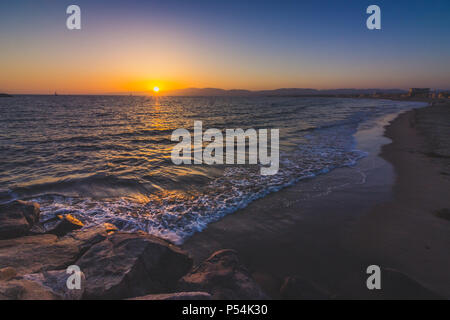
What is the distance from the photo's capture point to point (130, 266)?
11.6 ft

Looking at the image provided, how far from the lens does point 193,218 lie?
20.9ft

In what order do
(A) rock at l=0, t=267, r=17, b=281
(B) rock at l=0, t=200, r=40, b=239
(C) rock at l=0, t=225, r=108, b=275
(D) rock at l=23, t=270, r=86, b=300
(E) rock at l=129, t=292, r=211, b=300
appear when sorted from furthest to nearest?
(B) rock at l=0, t=200, r=40, b=239 → (C) rock at l=0, t=225, r=108, b=275 → (A) rock at l=0, t=267, r=17, b=281 → (D) rock at l=23, t=270, r=86, b=300 → (E) rock at l=129, t=292, r=211, b=300

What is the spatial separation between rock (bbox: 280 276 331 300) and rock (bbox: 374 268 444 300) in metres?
0.95

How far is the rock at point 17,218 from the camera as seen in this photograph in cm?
496

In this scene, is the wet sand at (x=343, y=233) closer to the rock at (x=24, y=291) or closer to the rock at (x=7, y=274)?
the rock at (x=24, y=291)

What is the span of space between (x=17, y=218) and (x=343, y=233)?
8136 mm

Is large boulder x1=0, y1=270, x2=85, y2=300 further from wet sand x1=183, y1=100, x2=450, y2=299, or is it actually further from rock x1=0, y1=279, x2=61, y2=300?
wet sand x1=183, y1=100, x2=450, y2=299

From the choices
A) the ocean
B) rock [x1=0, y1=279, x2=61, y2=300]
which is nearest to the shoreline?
rock [x1=0, y1=279, x2=61, y2=300]

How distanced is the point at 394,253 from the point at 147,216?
6278 mm

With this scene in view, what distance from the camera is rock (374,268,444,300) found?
3.37 meters

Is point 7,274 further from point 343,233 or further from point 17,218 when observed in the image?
point 343,233

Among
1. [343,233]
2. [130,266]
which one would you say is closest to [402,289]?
[343,233]

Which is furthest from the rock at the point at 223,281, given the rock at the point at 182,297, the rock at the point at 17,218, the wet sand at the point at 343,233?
the rock at the point at 17,218

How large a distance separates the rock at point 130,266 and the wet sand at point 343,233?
951mm
